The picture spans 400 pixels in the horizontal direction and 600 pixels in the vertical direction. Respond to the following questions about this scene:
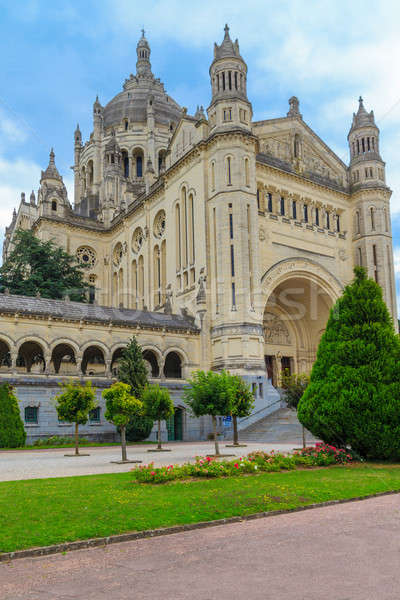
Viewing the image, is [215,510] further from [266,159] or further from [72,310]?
→ [266,159]

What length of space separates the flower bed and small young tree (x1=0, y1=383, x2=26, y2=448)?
16075mm

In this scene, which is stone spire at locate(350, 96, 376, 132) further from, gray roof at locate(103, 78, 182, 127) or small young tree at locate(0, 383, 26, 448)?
small young tree at locate(0, 383, 26, 448)

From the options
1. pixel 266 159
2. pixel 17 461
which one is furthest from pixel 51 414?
pixel 266 159

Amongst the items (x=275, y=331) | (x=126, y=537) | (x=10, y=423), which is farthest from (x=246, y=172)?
(x=126, y=537)

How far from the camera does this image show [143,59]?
85062 millimetres

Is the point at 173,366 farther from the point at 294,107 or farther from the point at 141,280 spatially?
the point at 294,107

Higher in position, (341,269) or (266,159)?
(266,159)

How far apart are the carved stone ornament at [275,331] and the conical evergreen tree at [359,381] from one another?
3232cm

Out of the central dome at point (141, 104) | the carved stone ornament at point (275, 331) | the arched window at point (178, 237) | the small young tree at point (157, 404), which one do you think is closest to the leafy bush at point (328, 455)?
the small young tree at point (157, 404)

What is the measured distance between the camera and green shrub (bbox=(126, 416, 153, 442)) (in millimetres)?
33969

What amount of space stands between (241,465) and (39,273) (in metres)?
36.4

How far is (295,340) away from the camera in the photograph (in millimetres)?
55312

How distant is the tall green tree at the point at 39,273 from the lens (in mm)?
47784

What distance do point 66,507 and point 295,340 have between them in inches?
1819
